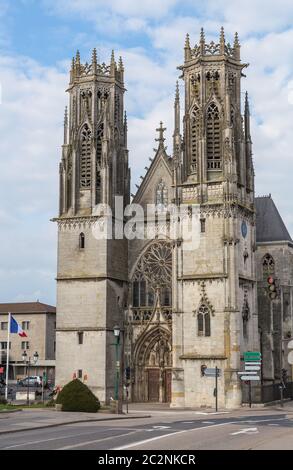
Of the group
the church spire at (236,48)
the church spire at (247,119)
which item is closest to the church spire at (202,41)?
the church spire at (236,48)

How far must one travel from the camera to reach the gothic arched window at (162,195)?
2338 inches

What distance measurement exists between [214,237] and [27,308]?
5490 cm

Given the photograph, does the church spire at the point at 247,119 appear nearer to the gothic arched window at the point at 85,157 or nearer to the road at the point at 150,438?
the gothic arched window at the point at 85,157

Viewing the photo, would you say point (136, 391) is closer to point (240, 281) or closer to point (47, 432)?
point (240, 281)

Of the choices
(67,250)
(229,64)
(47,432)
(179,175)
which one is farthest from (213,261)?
(47,432)

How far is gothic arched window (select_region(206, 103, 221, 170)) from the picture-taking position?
55.8 meters

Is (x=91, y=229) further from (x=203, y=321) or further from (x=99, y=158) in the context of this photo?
(x=203, y=321)

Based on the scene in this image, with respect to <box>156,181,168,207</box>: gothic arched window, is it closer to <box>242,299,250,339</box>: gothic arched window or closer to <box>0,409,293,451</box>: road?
<box>242,299,250,339</box>: gothic arched window

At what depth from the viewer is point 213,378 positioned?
2052 inches

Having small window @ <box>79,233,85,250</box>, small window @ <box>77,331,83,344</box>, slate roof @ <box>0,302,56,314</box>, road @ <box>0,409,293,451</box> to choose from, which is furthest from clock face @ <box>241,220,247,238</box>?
slate roof @ <box>0,302,56,314</box>

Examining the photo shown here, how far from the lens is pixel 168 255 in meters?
58.8

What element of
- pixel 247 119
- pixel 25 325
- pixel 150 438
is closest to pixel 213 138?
pixel 247 119

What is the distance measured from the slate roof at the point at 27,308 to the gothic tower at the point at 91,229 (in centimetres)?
4455

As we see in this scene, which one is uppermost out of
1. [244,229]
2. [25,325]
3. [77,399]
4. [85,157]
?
[85,157]
